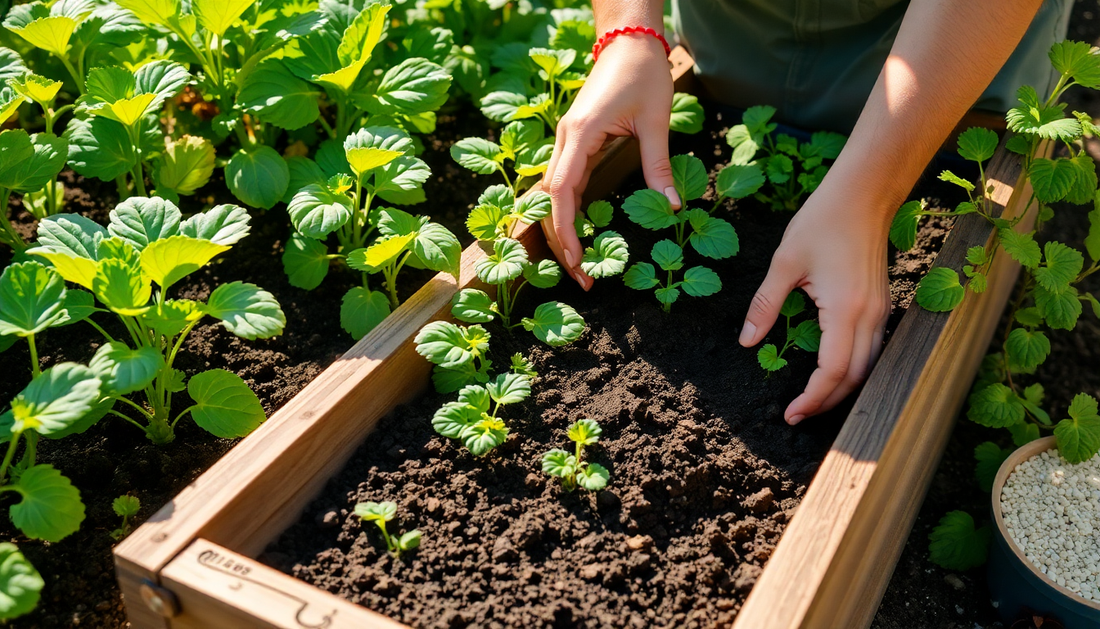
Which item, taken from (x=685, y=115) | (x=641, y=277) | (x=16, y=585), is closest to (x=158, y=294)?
(x=16, y=585)

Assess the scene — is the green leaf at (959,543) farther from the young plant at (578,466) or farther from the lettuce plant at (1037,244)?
the young plant at (578,466)

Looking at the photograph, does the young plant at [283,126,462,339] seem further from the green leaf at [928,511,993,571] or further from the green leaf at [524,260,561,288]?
the green leaf at [928,511,993,571]

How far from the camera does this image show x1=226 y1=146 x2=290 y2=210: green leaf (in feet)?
6.11

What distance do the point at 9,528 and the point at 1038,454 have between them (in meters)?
2.08

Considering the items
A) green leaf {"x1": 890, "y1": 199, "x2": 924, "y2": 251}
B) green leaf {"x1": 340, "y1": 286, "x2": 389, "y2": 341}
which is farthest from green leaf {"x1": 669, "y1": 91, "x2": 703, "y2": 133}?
green leaf {"x1": 340, "y1": 286, "x2": 389, "y2": 341}

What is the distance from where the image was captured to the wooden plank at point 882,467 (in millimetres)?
1252

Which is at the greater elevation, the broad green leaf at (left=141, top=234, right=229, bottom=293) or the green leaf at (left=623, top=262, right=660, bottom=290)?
the broad green leaf at (left=141, top=234, right=229, bottom=293)

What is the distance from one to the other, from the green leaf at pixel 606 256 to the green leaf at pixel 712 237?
0.56 feet

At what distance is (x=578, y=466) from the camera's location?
1.45 metres

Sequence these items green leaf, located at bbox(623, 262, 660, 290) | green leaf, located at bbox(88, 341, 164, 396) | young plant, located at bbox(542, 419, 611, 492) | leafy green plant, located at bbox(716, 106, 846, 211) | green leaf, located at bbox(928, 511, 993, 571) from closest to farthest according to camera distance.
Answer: green leaf, located at bbox(88, 341, 164, 396), young plant, located at bbox(542, 419, 611, 492), green leaf, located at bbox(623, 262, 660, 290), green leaf, located at bbox(928, 511, 993, 571), leafy green plant, located at bbox(716, 106, 846, 211)

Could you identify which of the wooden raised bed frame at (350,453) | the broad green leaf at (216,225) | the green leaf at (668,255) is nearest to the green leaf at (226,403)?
the wooden raised bed frame at (350,453)

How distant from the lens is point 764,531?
145cm

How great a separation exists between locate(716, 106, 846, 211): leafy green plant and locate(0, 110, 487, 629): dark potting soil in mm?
705

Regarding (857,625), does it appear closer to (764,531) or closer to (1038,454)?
(764,531)
